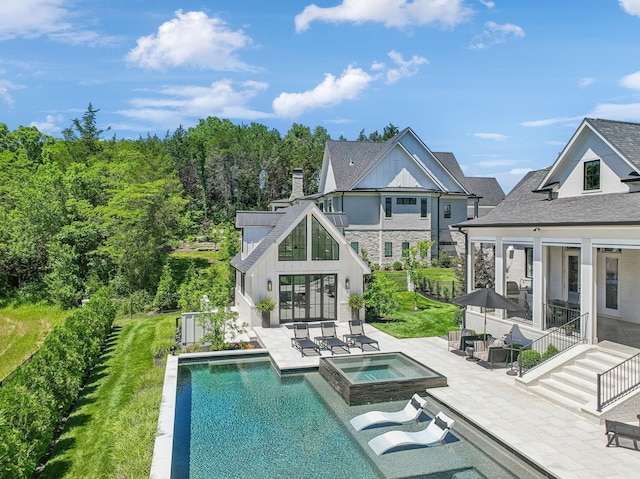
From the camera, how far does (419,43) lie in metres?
20.5

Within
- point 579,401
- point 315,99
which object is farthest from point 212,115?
point 579,401

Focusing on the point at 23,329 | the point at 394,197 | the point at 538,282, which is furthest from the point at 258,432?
the point at 394,197

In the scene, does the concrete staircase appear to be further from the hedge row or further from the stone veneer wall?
the stone veneer wall

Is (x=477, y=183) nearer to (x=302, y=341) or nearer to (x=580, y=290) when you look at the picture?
(x=580, y=290)

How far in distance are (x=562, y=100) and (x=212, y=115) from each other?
90873mm

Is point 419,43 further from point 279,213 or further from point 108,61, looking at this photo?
point 108,61

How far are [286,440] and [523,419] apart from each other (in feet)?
17.4

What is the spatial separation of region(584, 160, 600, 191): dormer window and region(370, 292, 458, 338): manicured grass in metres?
8.04

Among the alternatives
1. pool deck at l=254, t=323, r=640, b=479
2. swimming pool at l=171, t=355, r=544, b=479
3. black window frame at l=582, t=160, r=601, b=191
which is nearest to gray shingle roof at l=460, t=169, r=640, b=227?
black window frame at l=582, t=160, r=601, b=191

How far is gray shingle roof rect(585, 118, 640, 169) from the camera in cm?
1355

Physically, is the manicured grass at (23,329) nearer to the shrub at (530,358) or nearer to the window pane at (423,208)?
the shrub at (530,358)

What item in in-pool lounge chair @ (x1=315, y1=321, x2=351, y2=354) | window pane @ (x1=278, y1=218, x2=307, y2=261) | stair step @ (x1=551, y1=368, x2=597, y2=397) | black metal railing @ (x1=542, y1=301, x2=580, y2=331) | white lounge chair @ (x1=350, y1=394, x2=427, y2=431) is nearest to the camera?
white lounge chair @ (x1=350, y1=394, x2=427, y2=431)

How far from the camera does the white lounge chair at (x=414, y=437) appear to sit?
356 inches

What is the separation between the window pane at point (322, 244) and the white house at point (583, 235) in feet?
18.2
